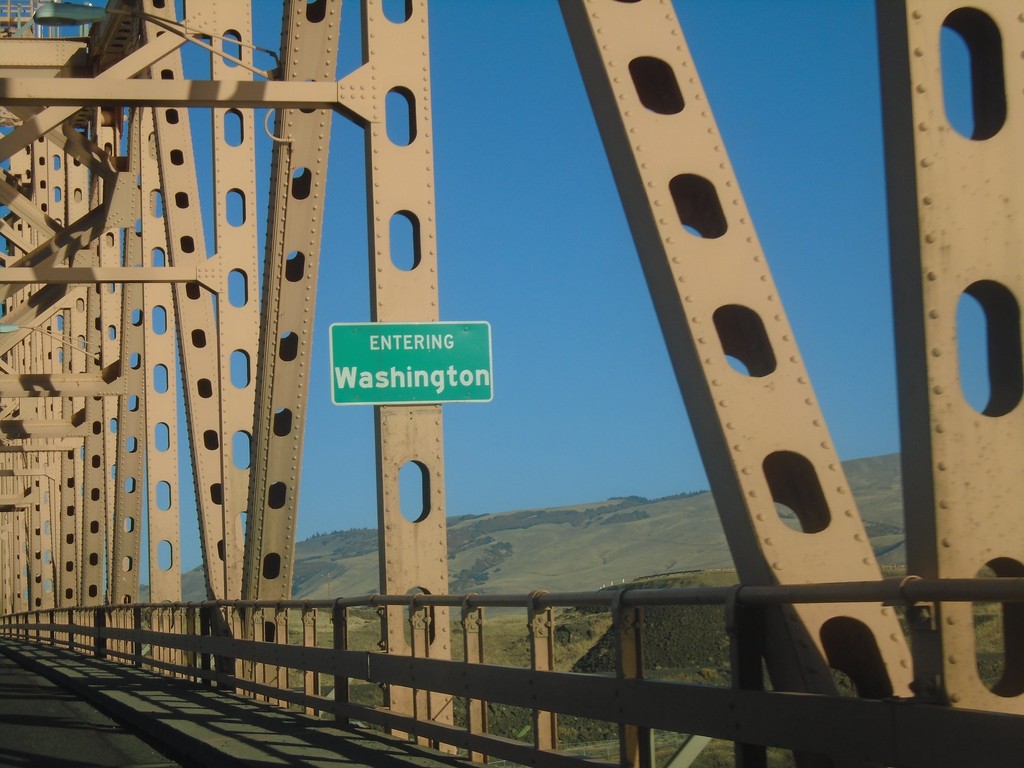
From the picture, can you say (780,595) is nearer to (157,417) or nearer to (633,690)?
(633,690)

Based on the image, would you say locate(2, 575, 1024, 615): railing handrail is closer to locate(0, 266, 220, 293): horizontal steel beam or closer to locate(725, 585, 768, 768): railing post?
locate(725, 585, 768, 768): railing post

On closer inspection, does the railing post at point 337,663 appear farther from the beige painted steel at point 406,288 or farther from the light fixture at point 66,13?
→ the light fixture at point 66,13

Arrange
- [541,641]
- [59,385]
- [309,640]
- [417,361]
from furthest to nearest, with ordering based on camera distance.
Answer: [59,385], [309,640], [417,361], [541,641]

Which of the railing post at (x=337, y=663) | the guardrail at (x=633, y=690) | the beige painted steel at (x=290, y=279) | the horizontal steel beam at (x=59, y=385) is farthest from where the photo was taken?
the horizontal steel beam at (x=59, y=385)

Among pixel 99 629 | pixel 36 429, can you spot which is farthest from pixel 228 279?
pixel 36 429

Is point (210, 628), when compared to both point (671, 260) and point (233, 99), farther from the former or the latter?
point (671, 260)

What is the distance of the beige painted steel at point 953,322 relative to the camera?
4578 mm

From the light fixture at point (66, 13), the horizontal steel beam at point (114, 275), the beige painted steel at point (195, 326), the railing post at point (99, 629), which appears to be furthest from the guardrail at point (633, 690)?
the railing post at point (99, 629)

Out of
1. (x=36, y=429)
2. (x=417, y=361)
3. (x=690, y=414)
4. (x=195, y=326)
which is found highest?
(x=36, y=429)

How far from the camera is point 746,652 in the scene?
218 inches

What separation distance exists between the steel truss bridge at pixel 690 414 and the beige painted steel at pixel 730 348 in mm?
11

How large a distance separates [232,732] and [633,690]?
459 centimetres

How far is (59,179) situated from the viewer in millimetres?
33781

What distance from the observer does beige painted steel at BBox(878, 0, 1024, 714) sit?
180 inches
